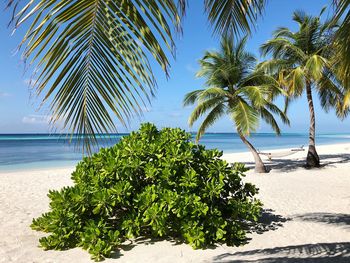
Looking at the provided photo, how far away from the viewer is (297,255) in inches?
161

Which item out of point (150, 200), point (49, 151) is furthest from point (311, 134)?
point (49, 151)

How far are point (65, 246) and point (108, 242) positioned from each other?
0.68 metres

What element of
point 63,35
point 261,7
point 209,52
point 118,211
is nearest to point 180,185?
point 118,211

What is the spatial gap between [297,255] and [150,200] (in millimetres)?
2097

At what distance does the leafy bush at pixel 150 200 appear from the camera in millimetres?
4484

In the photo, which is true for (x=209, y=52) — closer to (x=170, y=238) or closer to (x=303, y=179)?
(x=303, y=179)

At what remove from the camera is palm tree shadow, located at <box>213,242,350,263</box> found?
393cm

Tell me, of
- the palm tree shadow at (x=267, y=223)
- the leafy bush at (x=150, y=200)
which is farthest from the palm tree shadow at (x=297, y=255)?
the palm tree shadow at (x=267, y=223)

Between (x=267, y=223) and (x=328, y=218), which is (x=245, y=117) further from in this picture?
(x=267, y=223)

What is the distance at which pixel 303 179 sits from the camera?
10836mm

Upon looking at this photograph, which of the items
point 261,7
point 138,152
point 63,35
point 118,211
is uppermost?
point 261,7

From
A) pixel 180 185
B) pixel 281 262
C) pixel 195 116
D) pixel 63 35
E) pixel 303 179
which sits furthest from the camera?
pixel 195 116

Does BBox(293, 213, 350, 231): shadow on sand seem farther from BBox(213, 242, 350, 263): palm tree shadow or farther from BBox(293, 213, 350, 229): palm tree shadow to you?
BBox(213, 242, 350, 263): palm tree shadow

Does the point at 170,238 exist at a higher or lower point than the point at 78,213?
lower
